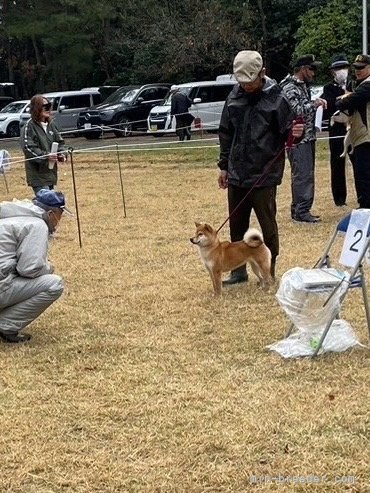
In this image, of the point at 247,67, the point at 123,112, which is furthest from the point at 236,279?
the point at 123,112

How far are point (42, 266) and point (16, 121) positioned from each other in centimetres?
2191

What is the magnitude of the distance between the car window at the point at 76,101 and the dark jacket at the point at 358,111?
20370mm

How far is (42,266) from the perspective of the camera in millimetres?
4449

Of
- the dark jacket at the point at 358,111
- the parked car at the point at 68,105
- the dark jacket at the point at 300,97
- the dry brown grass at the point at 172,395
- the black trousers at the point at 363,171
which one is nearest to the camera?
the dry brown grass at the point at 172,395

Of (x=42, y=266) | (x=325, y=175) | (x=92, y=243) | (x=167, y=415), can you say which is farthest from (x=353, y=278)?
(x=325, y=175)

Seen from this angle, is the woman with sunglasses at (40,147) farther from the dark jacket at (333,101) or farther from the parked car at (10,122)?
the parked car at (10,122)

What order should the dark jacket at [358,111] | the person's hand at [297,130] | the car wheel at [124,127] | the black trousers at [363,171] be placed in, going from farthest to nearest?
the car wheel at [124,127]
the black trousers at [363,171]
the dark jacket at [358,111]
the person's hand at [297,130]

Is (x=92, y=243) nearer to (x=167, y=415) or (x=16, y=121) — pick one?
(x=167, y=415)

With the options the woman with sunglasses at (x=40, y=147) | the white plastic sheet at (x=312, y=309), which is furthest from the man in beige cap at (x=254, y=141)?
the woman with sunglasses at (x=40, y=147)

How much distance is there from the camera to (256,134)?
214 inches

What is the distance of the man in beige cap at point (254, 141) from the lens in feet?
17.4

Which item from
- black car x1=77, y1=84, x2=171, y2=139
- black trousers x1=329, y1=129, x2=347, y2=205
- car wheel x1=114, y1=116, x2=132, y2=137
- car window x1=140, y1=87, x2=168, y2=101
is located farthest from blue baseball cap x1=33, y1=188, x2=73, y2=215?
car window x1=140, y1=87, x2=168, y2=101

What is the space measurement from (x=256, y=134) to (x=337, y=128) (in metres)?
3.70

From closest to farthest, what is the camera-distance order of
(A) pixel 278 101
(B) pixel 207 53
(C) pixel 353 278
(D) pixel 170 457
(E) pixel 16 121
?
(D) pixel 170 457 < (C) pixel 353 278 < (A) pixel 278 101 < (E) pixel 16 121 < (B) pixel 207 53
